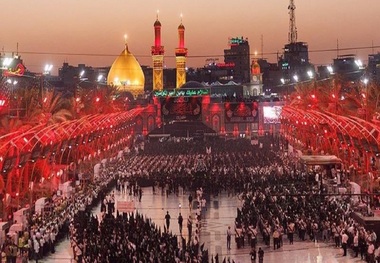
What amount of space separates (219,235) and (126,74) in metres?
73.4

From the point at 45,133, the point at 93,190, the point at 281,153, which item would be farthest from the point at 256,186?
the point at 281,153

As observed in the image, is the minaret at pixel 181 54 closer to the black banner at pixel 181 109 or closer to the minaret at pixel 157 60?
the minaret at pixel 157 60

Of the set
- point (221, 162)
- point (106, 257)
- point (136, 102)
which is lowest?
point (106, 257)

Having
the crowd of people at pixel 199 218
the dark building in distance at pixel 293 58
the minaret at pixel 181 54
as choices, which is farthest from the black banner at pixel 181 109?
the dark building in distance at pixel 293 58

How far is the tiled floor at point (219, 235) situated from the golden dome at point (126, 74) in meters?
60.4

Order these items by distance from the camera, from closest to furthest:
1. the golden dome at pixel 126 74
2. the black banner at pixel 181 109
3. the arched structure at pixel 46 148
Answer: the arched structure at pixel 46 148 → the black banner at pixel 181 109 → the golden dome at pixel 126 74

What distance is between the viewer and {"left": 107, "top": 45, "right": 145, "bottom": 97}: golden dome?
96938mm

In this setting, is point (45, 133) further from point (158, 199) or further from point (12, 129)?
point (158, 199)

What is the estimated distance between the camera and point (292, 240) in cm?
2355

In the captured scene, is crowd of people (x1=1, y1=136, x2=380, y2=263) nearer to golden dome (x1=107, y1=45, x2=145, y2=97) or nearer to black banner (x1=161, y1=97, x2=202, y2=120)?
black banner (x1=161, y1=97, x2=202, y2=120)

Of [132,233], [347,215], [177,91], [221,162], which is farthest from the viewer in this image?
[177,91]

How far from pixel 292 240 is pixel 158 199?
525 inches

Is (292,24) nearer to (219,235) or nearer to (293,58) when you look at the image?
(293,58)

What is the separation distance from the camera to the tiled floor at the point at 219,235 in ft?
70.5
